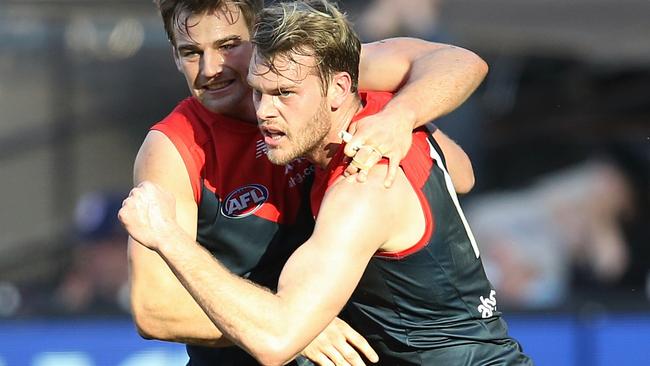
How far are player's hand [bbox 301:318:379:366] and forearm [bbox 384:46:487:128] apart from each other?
2.39 ft

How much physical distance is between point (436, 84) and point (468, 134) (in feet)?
13.8

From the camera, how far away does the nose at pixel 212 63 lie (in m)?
4.30

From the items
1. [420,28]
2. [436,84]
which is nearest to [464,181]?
[436,84]

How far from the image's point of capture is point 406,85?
Answer: 14.4 feet

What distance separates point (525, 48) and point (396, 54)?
4.79 meters

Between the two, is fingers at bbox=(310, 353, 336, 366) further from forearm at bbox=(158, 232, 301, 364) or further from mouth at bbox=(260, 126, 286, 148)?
mouth at bbox=(260, 126, 286, 148)

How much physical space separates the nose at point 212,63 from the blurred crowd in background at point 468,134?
393cm

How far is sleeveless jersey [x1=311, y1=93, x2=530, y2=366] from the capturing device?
13.3ft

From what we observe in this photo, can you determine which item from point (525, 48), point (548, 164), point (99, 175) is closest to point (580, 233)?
point (548, 164)

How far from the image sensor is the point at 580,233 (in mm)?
8602

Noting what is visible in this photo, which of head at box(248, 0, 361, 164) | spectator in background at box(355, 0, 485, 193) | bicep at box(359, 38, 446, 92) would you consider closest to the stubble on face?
head at box(248, 0, 361, 164)

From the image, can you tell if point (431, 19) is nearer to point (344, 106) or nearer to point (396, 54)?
point (396, 54)

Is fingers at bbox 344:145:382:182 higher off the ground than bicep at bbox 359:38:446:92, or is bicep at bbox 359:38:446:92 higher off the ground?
bicep at bbox 359:38:446:92

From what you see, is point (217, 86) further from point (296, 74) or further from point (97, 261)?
point (97, 261)
